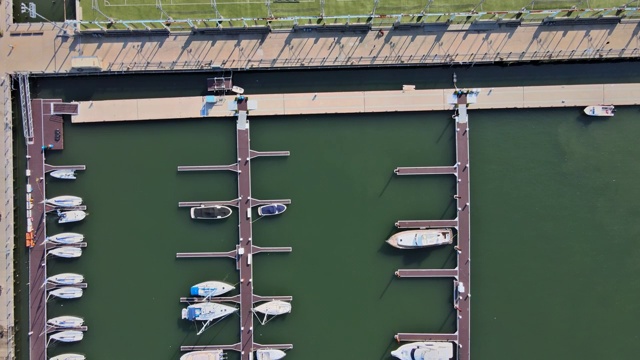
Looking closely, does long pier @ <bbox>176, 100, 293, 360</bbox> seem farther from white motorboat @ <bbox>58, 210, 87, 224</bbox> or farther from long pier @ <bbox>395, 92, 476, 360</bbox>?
long pier @ <bbox>395, 92, 476, 360</bbox>

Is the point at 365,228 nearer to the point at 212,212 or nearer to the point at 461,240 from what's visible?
the point at 461,240

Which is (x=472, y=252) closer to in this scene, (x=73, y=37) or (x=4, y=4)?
(x=73, y=37)

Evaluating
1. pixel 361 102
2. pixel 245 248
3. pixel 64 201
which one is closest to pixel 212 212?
pixel 245 248

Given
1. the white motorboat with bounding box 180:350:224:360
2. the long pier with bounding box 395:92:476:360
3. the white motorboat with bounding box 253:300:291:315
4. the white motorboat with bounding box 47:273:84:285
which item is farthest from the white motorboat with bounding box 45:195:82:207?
the long pier with bounding box 395:92:476:360

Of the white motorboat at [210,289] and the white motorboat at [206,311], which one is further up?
the white motorboat at [210,289]

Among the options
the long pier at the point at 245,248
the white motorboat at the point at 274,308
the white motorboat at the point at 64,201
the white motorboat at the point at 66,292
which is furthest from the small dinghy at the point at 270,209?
the white motorboat at the point at 66,292

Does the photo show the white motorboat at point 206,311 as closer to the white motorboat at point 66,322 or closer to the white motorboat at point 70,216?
the white motorboat at point 66,322

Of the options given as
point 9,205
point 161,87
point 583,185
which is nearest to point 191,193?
point 161,87
